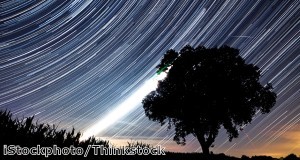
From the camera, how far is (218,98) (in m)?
28.5

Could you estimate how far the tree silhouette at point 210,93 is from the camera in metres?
28.5

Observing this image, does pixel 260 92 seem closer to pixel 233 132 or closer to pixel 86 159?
pixel 233 132

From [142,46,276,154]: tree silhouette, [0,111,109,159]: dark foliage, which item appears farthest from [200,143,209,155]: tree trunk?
[0,111,109,159]: dark foliage

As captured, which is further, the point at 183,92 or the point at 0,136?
the point at 183,92

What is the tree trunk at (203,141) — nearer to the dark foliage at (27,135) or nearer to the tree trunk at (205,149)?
the tree trunk at (205,149)

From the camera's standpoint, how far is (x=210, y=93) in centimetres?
2836

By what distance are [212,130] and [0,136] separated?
2494 cm

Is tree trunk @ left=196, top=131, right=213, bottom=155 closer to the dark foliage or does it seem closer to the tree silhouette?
the tree silhouette

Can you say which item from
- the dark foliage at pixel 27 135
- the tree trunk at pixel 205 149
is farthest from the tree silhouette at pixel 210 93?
the dark foliage at pixel 27 135

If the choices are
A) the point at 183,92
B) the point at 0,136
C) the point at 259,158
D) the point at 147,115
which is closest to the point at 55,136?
the point at 0,136

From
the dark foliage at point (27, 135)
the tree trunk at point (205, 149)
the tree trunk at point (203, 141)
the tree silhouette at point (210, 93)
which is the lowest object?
the dark foliage at point (27, 135)

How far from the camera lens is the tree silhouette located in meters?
28.5

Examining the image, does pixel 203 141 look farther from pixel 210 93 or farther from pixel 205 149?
pixel 210 93

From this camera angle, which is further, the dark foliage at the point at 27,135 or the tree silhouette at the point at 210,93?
Result: the tree silhouette at the point at 210,93
